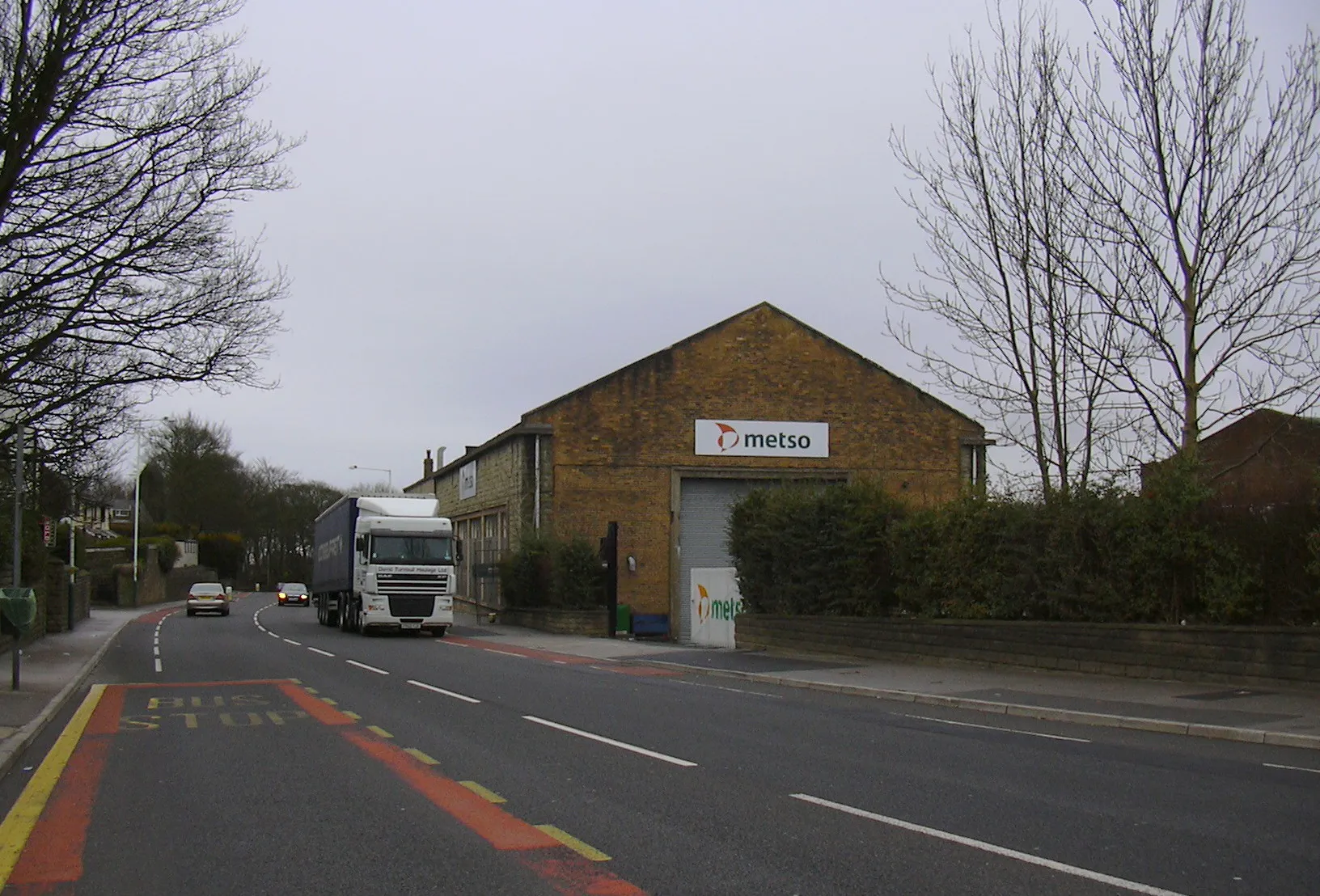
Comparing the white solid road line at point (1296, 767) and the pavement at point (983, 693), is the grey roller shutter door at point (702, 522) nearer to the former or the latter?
the pavement at point (983, 693)

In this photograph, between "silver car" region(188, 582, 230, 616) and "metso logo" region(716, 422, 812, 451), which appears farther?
"silver car" region(188, 582, 230, 616)

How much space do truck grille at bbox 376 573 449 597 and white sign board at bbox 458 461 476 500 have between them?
14531 mm

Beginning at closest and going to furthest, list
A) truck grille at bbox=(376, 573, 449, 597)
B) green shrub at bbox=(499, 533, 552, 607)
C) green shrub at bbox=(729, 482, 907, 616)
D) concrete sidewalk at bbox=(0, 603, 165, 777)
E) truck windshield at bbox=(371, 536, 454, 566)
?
1. concrete sidewalk at bbox=(0, 603, 165, 777)
2. green shrub at bbox=(729, 482, 907, 616)
3. truck grille at bbox=(376, 573, 449, 597)
4. truck windshield at bbox=(371, 536, 454, 566)
5. green shrub at bbox=(499, 533, 552, 607)

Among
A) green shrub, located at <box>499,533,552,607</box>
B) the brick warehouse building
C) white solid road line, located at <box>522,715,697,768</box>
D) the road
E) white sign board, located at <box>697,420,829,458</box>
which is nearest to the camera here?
the road

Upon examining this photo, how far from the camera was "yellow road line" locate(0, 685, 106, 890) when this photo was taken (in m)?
7.07

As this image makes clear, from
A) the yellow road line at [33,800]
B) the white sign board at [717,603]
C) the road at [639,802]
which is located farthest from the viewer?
the white sign board at [717,603]

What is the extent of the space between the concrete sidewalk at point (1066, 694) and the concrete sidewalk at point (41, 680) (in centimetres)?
1007

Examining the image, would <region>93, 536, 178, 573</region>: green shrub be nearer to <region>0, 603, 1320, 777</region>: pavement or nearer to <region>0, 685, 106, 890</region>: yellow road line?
<region>0, 603, 1320, 777</region>: pavement

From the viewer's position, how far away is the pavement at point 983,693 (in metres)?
11.6

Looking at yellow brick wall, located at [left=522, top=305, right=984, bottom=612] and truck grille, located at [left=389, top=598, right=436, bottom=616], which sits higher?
yellow brick wall, located at [left=522, top=305, right=984, bottom=612]

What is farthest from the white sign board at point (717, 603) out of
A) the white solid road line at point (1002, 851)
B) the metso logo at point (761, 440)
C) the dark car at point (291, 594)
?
the dark car at point (291, 594)

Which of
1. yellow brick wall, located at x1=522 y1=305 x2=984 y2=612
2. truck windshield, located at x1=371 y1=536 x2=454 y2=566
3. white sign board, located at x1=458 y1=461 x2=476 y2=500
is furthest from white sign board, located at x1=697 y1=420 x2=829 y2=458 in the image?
white sign board, located at x1=458 y1=461 x2=476 y2=500

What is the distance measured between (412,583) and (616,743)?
2128 cm

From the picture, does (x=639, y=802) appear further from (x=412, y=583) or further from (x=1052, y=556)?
(x=412, y=583)
